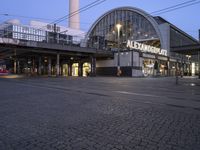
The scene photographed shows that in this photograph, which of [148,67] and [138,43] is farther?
[148,67]

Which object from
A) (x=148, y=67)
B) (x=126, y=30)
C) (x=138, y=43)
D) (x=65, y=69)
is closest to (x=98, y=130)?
(x=138, y=43)

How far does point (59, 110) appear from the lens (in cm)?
773

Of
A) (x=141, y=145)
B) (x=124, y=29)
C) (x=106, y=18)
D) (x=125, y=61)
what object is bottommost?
(x=141, y=145)

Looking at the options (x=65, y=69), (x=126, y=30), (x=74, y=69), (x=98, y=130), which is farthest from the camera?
(x=126, y=30)

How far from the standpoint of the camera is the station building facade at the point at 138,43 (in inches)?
2036

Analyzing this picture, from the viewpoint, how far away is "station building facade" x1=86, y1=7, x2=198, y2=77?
170 ft

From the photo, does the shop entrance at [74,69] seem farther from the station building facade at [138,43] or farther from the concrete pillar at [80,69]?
the station building facade at [138,43]

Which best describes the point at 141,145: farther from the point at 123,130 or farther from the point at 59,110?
the point at 59,110

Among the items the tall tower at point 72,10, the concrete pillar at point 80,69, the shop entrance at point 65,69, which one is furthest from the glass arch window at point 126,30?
the tall tower at point 72,10

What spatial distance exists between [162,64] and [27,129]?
60300mm

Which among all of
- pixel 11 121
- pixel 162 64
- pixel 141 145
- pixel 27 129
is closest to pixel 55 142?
pixel 27 129

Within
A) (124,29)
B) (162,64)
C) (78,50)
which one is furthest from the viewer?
(124,29)

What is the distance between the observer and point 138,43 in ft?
181

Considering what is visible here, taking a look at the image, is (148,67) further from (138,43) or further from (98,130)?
(98,130)
